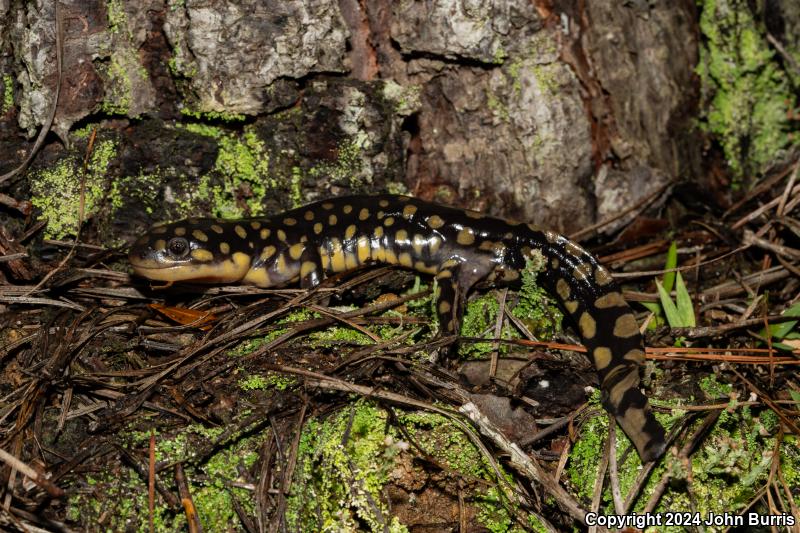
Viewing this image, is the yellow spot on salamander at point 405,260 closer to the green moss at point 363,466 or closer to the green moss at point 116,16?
the green moss at point 363,466

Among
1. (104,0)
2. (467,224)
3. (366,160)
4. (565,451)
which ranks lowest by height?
(565,451)

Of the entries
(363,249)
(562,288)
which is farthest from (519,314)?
(363,249)

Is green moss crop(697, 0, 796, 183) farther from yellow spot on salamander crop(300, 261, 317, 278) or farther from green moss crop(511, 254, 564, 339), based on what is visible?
yellow spot on salamander crop(300, 261, 317, 278)

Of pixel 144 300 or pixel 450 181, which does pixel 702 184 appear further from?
pixel 144 300

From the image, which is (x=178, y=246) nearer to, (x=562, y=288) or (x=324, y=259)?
(x=324, y=259)

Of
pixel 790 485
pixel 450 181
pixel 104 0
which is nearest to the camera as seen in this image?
pixel 790 485

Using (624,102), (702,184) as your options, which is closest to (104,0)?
(624,102)

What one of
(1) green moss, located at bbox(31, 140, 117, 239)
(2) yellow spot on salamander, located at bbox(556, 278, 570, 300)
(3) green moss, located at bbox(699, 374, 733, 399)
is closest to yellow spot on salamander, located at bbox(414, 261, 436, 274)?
(2) yellow spot on salamander, located at bbox(556, 278, 570, 300)
